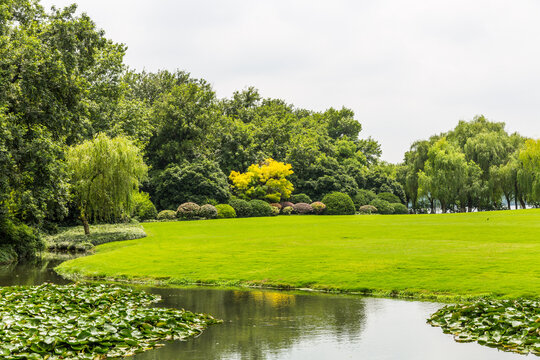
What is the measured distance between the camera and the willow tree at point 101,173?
32.8 meters

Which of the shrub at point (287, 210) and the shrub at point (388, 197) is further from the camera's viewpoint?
the shrub at point (388, 197)

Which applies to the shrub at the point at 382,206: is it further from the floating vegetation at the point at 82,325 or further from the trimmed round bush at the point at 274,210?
the floating vegetation at the point at 82,325

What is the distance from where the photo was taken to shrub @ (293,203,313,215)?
56.9m

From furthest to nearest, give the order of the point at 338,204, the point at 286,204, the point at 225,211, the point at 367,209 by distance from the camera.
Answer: the point at 367,209
the point at 286,204
the point at 338,204
the point at 225,211

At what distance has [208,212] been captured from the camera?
162 feet

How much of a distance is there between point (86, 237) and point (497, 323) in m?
27.5

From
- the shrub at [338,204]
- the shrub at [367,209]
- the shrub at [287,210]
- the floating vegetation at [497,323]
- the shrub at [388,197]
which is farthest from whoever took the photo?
the shrub at [388,197]

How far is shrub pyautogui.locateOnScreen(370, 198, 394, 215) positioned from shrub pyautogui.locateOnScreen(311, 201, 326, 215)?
842 cm

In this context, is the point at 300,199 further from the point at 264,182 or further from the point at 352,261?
the point at 352,261

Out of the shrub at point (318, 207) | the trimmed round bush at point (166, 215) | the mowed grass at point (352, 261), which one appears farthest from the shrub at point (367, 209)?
the mowed grass at point (352, 261)

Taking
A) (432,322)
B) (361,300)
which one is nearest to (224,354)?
(432,322)

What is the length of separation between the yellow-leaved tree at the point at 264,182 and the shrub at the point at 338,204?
4.51 meters

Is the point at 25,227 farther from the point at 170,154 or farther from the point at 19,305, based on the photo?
the point at 170,154

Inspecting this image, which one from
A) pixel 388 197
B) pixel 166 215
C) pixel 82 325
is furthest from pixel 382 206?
pixel 82 325
